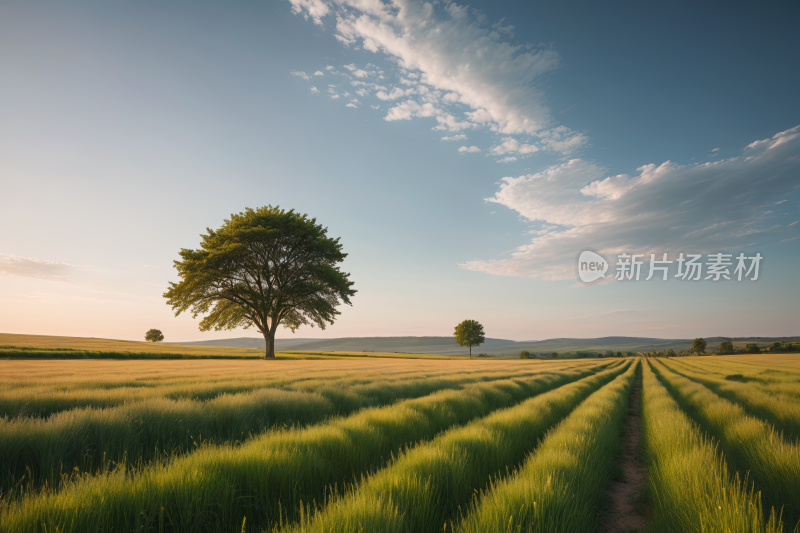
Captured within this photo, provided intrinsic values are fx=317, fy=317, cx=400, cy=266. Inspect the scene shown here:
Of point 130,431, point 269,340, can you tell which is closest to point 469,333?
point 269,340

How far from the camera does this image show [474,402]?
8555 millimetres

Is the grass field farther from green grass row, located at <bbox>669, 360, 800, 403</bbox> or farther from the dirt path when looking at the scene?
green grass row, located at <bbox>669, 360, 800, 403</bbox>

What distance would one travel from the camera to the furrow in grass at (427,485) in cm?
219

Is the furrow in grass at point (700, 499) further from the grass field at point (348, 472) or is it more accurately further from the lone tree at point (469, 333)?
the lone tree at point (469, 333)

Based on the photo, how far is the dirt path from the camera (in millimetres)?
3908

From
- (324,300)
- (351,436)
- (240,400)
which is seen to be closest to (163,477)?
(351,436)

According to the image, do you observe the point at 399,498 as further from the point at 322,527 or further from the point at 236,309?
the point at 236,309

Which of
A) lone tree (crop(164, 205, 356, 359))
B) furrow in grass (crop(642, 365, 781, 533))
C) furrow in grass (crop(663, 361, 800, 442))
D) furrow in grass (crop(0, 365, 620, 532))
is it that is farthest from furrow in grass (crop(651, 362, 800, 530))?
lone tree (crop(164, 205, 356, 359))

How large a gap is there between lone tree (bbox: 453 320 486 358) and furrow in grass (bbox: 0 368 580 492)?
94.4m

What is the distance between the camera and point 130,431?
435 centimetres

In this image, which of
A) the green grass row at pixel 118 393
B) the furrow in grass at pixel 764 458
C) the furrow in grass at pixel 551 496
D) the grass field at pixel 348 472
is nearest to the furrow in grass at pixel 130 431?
the grass field at pixel 348 472

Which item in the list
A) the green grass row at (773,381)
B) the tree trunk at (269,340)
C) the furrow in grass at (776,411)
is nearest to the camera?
the furrow in grass at (776,411)

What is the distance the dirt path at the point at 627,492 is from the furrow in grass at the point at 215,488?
119 inches

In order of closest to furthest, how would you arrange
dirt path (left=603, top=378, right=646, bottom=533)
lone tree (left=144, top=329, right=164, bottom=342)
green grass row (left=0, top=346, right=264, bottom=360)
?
dirt path (left=603, top=378, right=646, bottom=533), green grass row (left=0, top=346, right=264, bottom=360), lone tree (left=144, top=329, right=164, bottom=342)
